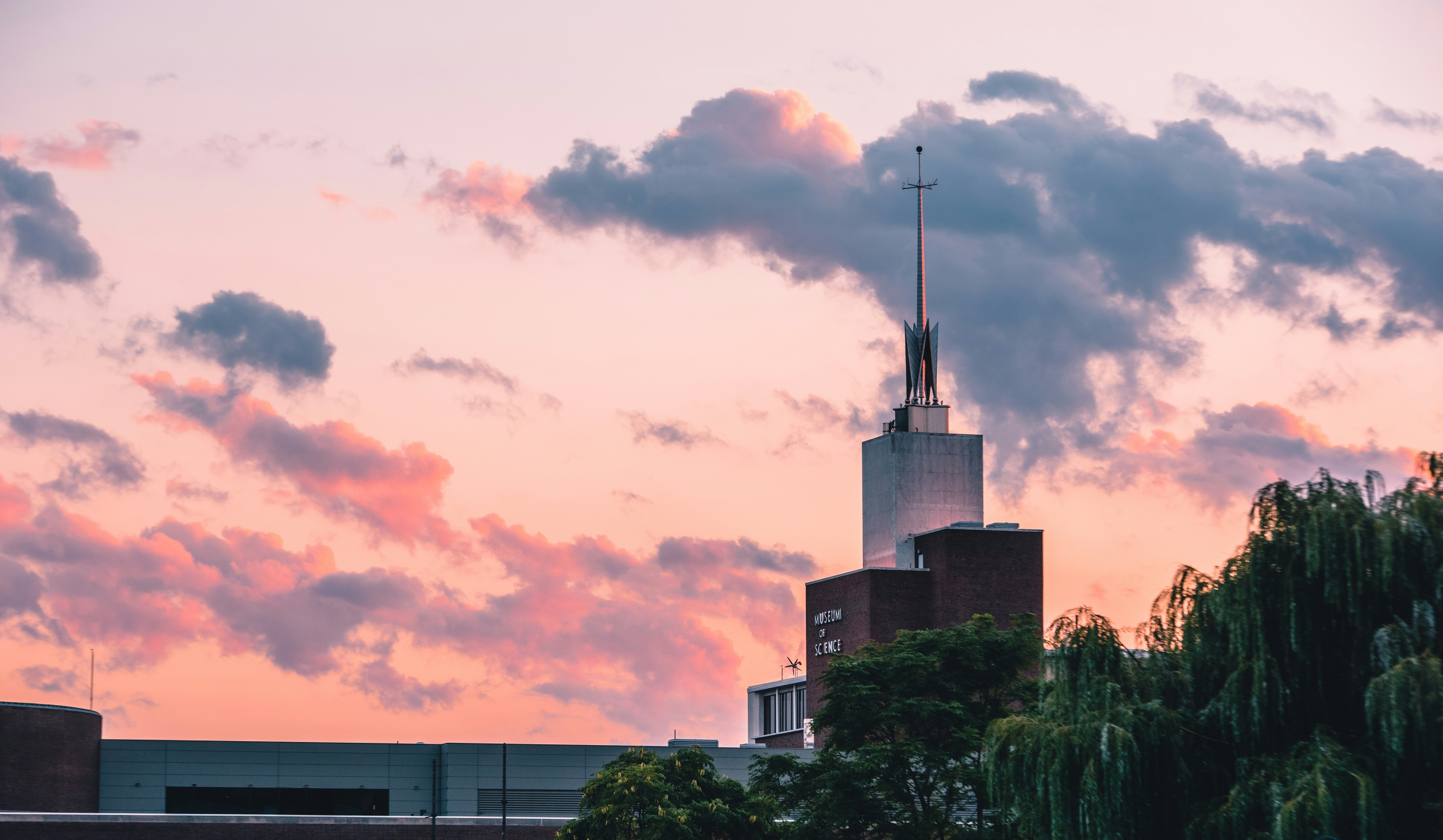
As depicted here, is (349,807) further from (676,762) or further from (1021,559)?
(1021,559)

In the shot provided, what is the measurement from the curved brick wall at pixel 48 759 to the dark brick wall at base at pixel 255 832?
2.33 metres

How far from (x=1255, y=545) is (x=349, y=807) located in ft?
183

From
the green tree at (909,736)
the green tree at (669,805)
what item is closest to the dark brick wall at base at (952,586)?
the green tree at (909,736)

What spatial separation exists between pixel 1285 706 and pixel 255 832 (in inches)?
2039

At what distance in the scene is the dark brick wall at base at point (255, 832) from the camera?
6775cm

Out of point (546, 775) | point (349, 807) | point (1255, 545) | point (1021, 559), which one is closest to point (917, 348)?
point (1021, 559)

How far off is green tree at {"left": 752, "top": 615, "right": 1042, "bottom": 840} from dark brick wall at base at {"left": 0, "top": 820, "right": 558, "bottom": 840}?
58.4 ft

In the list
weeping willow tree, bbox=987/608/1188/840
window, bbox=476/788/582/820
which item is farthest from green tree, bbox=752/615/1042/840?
window, bbox=476/788/582/820

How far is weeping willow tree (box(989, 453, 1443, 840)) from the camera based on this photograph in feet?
103

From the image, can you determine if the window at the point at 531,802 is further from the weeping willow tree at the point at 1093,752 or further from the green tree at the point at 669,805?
the weeping willow tree at the point at 1093,752

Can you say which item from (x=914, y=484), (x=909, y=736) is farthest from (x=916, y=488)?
(x=909, y=736)

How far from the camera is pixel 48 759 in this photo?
235 ft

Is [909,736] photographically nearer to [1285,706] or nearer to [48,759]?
A: [1285,706]

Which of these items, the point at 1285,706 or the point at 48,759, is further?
the point at 48,759
